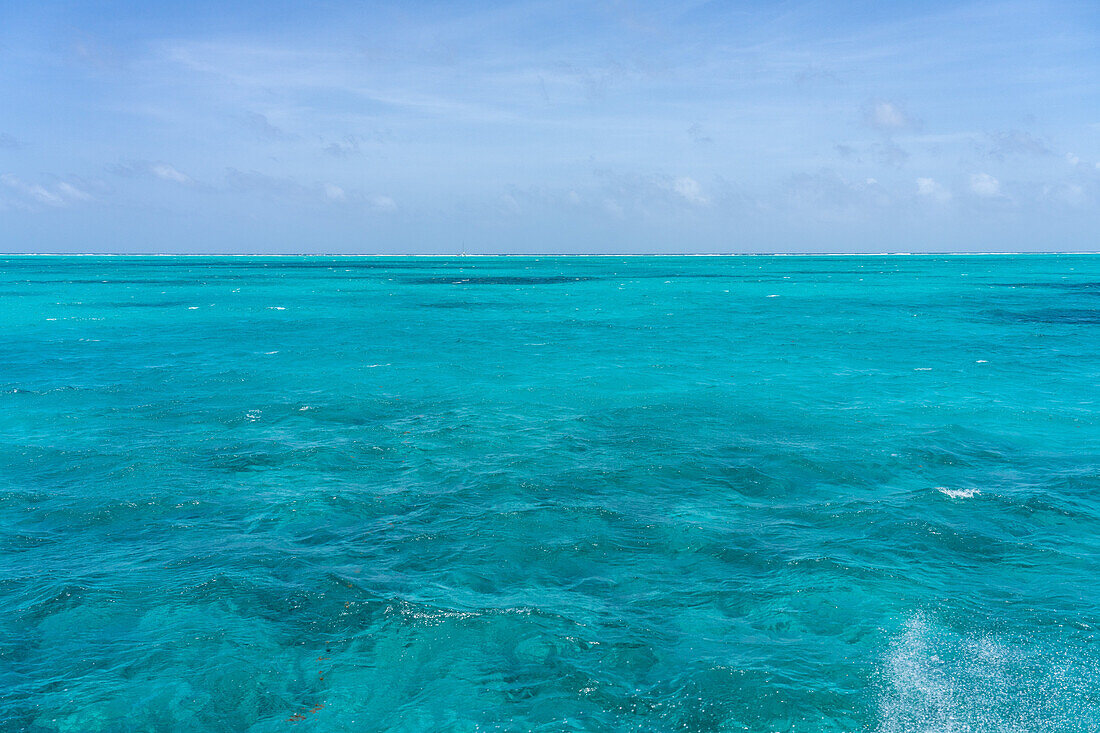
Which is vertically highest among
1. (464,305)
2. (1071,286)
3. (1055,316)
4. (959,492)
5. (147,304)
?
(147,304)

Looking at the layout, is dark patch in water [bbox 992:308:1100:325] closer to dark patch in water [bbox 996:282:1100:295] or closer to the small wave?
dark patch in water [bbox 996:282:1100:295]

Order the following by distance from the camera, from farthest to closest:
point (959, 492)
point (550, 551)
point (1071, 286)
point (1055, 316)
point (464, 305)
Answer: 1. point (1071, 286)
2. point (464, 305)
3. point (1055, 316)
4. point (959, 492)
5. point (550, 551)

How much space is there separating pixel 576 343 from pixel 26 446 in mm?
38144

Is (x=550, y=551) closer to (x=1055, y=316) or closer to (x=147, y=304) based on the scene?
(x=1055, y=316)

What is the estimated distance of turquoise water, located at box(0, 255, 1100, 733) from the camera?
12914 millimetres

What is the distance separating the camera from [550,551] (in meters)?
18.7

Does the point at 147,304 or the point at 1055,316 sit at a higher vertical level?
the point at 147,304

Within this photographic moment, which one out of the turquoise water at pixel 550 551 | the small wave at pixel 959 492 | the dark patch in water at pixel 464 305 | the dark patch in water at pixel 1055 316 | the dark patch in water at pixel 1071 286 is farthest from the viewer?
the dark patch in water at pixel 1071 286

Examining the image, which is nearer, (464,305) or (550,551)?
(550,551)

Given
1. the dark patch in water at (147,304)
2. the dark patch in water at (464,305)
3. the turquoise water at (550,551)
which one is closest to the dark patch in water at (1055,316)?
the turquoise water at (550,551)

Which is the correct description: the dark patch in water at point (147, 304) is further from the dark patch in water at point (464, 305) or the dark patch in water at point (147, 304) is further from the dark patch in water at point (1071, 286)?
the dark patch in water at point (1071, 286)

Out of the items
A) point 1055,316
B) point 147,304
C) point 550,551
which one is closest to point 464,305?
point 147,304

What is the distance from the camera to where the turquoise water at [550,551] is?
42.4 ft

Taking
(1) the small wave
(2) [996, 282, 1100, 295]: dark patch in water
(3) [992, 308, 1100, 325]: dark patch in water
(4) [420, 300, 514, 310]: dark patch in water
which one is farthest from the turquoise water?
(2) [996, 282, 1100, 295]: dark patch in water
